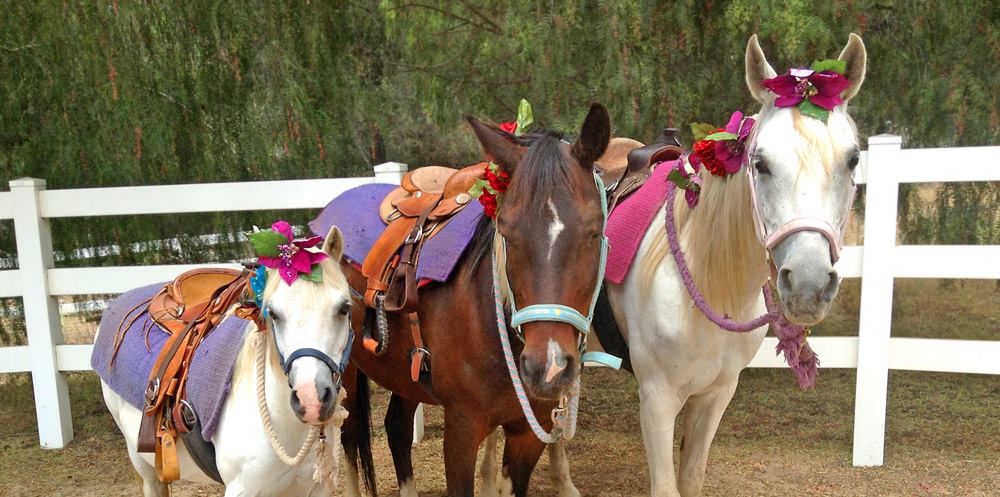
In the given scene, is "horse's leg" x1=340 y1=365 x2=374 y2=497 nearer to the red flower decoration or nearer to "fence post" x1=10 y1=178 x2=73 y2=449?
the red flower decoration

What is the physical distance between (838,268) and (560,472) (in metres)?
1.84

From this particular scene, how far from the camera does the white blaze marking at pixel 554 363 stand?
180 centimetres

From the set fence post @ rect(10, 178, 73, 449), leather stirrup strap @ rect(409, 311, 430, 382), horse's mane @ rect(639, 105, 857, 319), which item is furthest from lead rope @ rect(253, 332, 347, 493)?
fence post @ rect(10, 178, 73, 449)

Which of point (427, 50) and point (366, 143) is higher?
point (427, 50)

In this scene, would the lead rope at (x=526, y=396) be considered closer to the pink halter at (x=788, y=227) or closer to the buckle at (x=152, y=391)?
the pink halter at (x=788, y=227)

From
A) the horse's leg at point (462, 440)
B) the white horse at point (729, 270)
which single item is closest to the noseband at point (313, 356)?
the horse's leg at point (462, 440)

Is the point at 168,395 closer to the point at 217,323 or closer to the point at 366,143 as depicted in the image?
the point at 217,323

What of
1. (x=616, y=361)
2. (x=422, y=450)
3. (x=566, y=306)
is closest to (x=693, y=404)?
(x=616, y=361)

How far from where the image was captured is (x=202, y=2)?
4.38 meters

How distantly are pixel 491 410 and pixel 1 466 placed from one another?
3676 mm

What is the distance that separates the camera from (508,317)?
224 cm

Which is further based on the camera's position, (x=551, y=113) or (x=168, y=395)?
(x=551, y=113)

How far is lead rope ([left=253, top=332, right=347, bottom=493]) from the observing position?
2.13m

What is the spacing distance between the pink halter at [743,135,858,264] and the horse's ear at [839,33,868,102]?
0.26 metres
